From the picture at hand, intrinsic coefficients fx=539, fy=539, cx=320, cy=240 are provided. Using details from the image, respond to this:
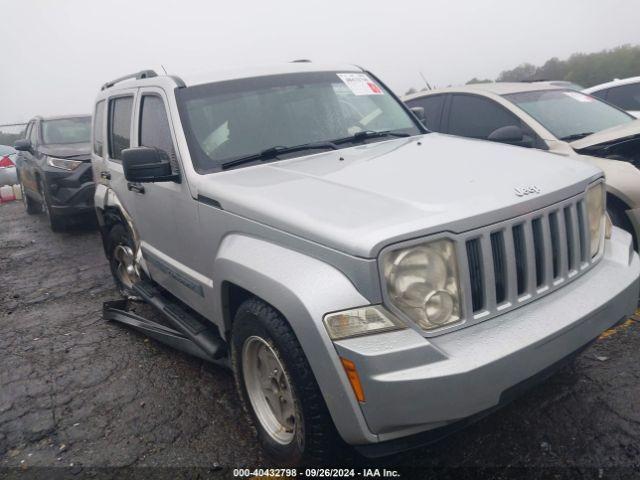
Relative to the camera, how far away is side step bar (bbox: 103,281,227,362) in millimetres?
3021

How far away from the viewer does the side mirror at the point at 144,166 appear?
114 inches

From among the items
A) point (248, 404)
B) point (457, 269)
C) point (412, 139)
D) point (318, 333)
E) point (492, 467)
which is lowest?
point (492, 467)

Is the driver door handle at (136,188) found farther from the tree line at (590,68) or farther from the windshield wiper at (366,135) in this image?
the tree line at (590,68)

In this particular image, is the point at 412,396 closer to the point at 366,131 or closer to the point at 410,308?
the point at 410,308

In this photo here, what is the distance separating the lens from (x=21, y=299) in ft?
17.4

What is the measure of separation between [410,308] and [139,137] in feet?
8.40

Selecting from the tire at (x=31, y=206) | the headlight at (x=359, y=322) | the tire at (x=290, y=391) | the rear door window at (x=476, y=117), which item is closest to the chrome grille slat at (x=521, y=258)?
the headlight at (x=359, y=322)

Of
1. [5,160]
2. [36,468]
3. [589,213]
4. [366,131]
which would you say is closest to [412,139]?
[366,131]

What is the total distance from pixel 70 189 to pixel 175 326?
520 centimetres

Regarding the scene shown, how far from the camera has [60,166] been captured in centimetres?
773

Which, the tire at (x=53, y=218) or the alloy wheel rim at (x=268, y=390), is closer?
the alloy wheel rim at (x=268, y=390)

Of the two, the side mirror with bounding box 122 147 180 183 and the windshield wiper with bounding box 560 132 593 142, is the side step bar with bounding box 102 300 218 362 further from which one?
the windshield wiper with bounding box 560 132 593 142

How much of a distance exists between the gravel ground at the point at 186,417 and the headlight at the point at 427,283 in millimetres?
649

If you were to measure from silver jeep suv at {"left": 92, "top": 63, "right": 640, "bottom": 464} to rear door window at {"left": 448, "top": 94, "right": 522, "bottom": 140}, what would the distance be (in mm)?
1874
